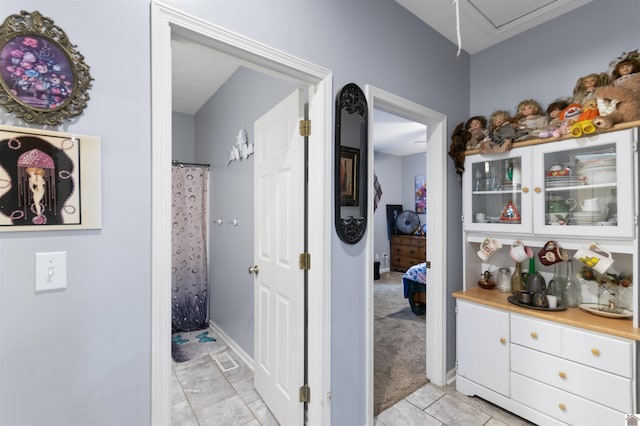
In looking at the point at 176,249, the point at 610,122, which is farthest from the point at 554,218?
the point at 176,249

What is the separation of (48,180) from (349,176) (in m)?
1.27

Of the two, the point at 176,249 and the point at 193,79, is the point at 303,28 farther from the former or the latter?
the point at 176,249

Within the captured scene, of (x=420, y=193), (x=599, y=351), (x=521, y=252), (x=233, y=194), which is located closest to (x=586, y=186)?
(x=521, y=252)

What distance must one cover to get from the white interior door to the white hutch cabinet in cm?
130

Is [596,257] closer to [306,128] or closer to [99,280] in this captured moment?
[306,128]

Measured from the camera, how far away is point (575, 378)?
162 cm

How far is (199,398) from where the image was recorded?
2.11 meters

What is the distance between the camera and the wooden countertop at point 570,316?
1.49 m

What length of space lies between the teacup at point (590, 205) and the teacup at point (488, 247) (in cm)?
54

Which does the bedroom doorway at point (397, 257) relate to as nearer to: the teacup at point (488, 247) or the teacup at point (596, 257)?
the teacup at point (488, 247)

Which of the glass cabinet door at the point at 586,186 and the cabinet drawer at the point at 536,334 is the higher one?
the glass cabinet door at the point at 586,186

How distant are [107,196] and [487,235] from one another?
7.78ft

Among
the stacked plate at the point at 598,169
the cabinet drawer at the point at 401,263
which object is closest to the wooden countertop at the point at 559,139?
the stacked plate at the point at 598,169

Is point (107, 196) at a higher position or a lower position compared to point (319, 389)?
higher
